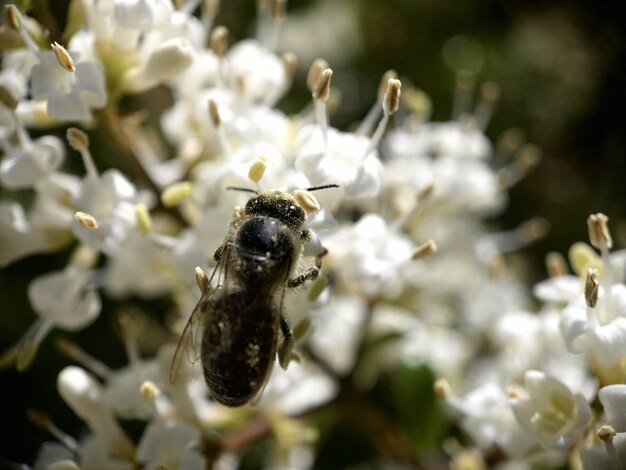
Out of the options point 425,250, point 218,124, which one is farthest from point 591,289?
point 218,124

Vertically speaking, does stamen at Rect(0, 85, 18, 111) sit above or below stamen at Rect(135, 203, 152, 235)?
above

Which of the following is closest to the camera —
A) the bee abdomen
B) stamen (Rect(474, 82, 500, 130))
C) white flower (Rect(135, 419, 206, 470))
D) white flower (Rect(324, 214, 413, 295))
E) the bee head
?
the bee abdomen

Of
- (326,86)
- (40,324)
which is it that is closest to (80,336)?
(40,324)

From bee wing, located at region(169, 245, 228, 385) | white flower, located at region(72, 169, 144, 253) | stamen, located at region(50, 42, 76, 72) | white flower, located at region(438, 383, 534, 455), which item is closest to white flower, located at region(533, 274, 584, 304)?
white flower, located at region(438, 383, 534, 455)

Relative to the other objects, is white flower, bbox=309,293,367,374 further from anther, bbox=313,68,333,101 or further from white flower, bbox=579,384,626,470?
white flower, bbox=579,384,626,470

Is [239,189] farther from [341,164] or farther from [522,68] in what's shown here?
[522,68]

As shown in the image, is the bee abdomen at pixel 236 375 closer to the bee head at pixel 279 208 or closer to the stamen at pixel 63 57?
the bee head at pixel 279 208

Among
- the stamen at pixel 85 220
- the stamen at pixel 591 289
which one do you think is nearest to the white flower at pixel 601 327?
the stamen at pixel 591 289

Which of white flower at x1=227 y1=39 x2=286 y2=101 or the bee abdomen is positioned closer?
the bee abdomen
